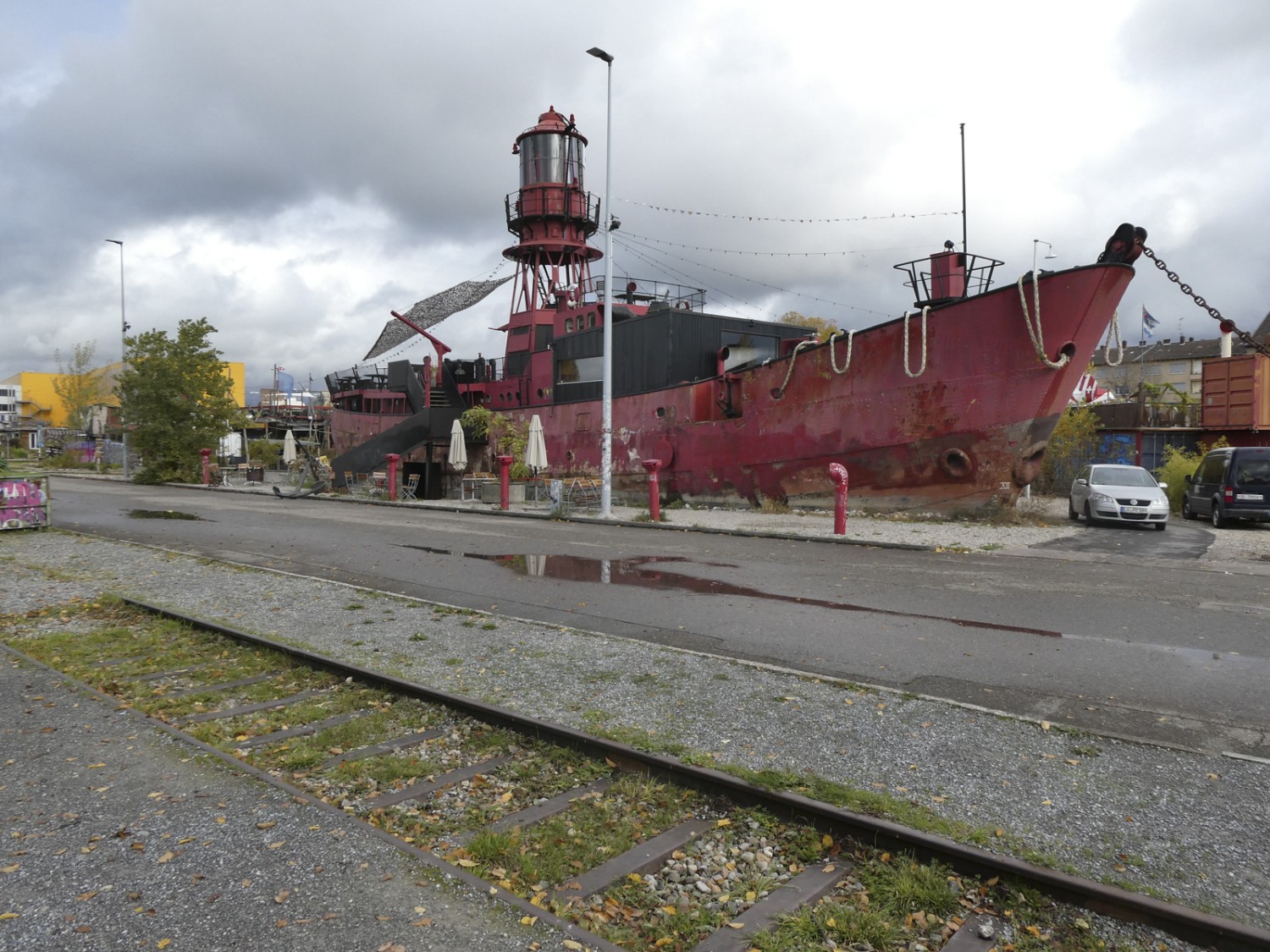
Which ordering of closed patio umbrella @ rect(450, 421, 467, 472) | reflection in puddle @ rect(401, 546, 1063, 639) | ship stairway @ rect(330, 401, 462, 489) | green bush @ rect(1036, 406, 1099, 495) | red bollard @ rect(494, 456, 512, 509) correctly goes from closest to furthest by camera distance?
1. reflection in puddle @ rect(401, 546, 1063, 639)
2. red bollard @ rect(494, 456, 512, 509)
3. green bush @ rect(1036, 406, 1099, 495)
4. closed patio umbrella @ rect(450, 421, 467, 472)
5. ship stairway @ rect(330, 401, 462, 489)

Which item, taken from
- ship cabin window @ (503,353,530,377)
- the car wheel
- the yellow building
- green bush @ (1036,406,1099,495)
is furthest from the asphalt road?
the yellow building

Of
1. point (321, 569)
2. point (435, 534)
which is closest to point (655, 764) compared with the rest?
point (321, 569)

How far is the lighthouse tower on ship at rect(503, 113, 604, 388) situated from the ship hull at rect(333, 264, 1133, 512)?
8.83 m

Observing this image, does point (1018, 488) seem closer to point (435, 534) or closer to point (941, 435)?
point (941, 435)

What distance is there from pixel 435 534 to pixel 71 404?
6203 cm

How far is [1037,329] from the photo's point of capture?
571 inches

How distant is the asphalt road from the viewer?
5195 millimetres

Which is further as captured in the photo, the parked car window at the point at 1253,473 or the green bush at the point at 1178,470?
the green bush at the point at 1178,470

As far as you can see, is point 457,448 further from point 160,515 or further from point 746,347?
point 746,347

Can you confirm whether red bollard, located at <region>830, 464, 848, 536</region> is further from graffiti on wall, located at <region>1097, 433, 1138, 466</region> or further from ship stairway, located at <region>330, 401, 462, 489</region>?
ship stairway, located at <region>330, 401, 462, 489</region>

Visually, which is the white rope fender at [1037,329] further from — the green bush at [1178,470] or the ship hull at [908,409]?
the green bush at [1178,470]

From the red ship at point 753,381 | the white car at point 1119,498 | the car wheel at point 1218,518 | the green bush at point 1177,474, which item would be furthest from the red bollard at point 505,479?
the green bush at point 1177,474

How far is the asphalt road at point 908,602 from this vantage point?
520cm

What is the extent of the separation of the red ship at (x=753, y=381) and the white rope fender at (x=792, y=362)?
0.06 meters
